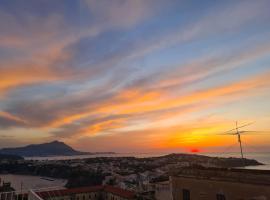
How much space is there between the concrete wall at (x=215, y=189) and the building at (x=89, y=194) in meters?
23.3

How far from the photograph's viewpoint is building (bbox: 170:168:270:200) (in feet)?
44.8

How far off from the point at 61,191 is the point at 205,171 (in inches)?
1292

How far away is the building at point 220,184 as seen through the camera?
13664 mm

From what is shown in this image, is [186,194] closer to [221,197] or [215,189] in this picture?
[215,189]

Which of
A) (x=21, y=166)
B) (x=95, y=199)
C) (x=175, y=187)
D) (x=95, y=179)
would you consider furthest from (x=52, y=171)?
(x=175, y=187)

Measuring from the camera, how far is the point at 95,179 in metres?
100

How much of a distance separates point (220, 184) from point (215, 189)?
0.47 metres

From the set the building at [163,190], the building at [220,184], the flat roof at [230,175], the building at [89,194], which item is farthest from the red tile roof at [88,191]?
the flat roof at [230,175]

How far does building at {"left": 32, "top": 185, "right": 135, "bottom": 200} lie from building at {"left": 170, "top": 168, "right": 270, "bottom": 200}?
925 inches

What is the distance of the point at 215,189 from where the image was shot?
1580 centimetres

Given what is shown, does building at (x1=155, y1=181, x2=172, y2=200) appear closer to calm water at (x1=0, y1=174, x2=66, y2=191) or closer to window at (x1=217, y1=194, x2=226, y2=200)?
window at (x1=217, y1=194, x2=226, y2=200)

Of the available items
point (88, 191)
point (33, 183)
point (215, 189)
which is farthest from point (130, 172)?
point (215, 189)

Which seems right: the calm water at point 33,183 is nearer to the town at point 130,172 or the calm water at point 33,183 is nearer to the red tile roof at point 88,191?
the town at point 130,172

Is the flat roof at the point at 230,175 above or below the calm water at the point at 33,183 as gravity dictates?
above
